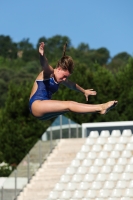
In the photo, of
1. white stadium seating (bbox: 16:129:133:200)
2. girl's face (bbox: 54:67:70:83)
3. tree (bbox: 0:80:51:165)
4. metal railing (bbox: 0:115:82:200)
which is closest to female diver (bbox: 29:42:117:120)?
girl's face (bbox: 54:67:70:83)

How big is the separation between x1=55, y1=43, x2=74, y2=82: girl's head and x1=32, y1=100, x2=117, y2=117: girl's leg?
33cm

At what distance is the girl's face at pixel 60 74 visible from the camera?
770 centimetres

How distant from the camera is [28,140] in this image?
30.8m

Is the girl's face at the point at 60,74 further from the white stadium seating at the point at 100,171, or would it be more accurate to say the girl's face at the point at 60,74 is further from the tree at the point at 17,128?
the tree at the point at 17,128

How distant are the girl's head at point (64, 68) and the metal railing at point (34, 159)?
12237mm

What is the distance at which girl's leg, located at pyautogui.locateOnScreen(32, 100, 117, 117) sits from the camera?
23.5 ft

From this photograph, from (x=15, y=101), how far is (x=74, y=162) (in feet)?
36.2

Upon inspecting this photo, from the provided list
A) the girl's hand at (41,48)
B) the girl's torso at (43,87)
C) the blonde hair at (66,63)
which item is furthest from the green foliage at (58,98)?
the girl's hand at (41,48)

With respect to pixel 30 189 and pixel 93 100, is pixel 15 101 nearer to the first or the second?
pixel 93 100

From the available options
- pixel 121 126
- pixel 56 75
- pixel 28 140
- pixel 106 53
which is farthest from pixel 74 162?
pixel 106 53

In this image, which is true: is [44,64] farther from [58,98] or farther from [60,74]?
[58,98]

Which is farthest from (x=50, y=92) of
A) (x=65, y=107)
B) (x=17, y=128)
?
(x=17, y=128)

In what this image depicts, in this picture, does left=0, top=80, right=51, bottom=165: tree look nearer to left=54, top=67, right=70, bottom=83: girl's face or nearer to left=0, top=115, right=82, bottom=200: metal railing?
left=0, top=115, right=82, bottom=200: metal railing

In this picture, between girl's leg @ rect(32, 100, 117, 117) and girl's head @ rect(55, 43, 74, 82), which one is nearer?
girl's leg @ rect(32, 100, 117, 117)
